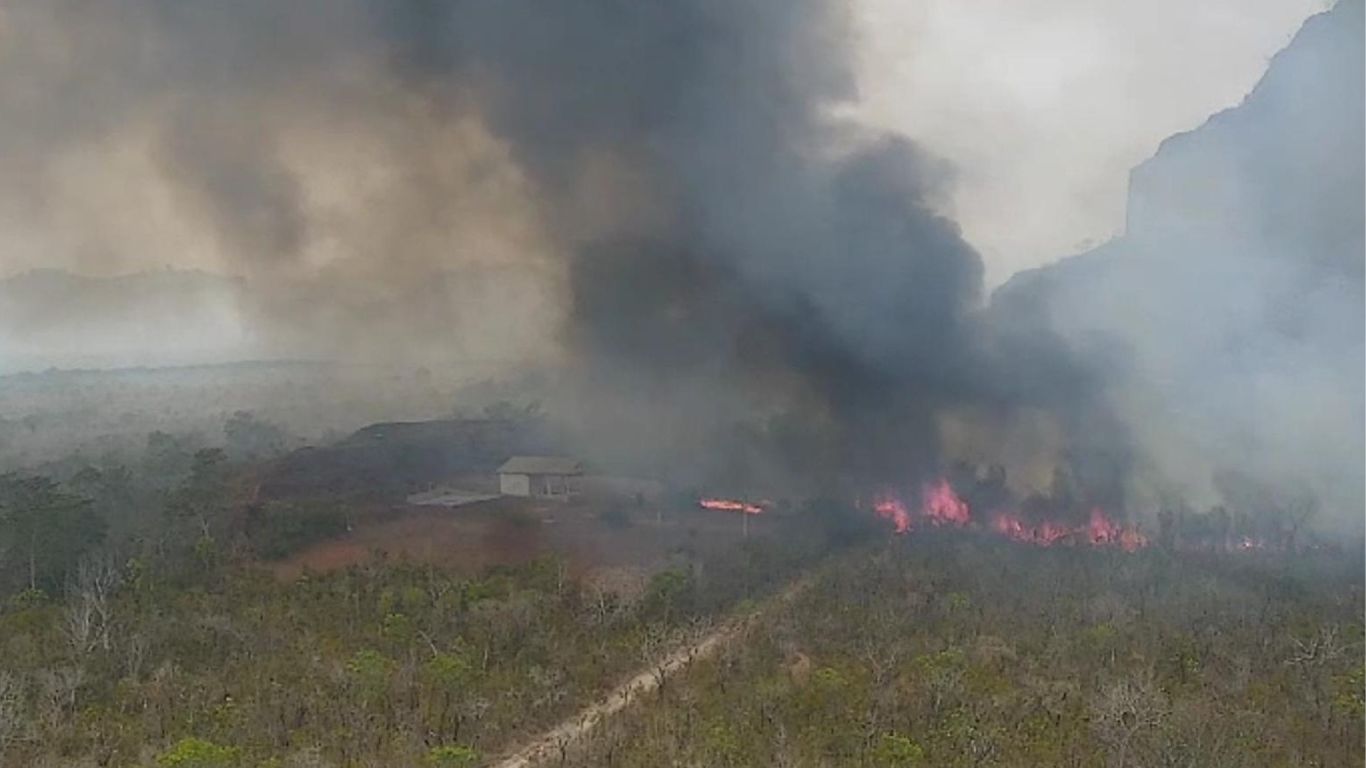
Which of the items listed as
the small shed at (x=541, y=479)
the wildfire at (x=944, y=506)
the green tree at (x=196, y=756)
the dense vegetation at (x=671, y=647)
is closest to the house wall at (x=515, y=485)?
the small shed at (x=541, y=479)

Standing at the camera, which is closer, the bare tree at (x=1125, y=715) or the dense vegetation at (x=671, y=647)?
the bare tree at (x=1125, y=715)

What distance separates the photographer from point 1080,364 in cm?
6712

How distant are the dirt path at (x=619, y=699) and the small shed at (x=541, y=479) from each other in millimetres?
22791

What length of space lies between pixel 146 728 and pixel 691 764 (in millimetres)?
13370

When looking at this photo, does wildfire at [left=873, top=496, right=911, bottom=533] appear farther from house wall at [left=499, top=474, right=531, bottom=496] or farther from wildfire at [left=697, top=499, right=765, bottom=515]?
house wall at [left=499, top=474, right=531, bottom=496]

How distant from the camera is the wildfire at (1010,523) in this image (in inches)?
2172

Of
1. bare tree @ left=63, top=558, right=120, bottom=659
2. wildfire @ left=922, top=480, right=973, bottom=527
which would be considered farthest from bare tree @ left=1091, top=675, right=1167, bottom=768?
wildfire @ left=922, top=480, right=973, bottom=527

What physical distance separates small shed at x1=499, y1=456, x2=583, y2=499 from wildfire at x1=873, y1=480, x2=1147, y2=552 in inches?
654

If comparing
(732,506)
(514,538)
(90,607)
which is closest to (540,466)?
(732,506)

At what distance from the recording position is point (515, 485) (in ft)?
206

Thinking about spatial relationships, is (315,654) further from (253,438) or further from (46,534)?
(253,438)

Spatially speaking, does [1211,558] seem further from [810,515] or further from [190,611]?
[190,611]

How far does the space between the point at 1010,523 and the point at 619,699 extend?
107 ft

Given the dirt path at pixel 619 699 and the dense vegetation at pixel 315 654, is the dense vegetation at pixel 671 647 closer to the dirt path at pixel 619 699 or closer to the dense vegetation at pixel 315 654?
the dense vegetation at pixel 315 654
